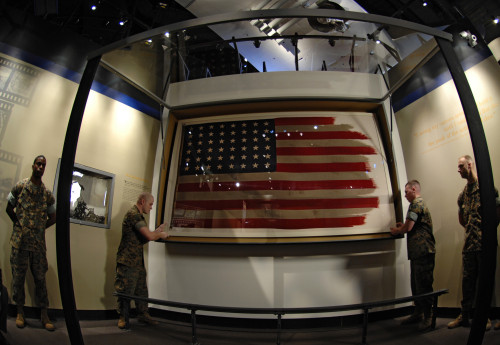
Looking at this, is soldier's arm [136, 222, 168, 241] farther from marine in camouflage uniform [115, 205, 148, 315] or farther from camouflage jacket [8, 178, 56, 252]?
camouflage jacket [8, 178, 56, 252]

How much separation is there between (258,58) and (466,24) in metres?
2.12

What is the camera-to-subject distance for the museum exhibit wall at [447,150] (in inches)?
92.3

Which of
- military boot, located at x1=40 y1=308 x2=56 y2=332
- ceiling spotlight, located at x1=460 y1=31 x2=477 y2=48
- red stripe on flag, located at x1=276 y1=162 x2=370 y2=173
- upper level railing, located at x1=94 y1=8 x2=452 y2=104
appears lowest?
military boot, located at x1=40 y1=308 x2=56 y2=332

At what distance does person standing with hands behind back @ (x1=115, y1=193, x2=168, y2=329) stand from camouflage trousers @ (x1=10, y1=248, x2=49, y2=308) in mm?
560

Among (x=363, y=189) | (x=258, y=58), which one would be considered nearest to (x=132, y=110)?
(x=258, y=58)

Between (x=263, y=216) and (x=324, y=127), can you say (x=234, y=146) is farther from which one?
(x=324, y=127)

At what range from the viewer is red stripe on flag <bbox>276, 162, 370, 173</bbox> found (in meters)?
3.02

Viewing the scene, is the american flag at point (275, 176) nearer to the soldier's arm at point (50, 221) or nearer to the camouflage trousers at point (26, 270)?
the soldier's arm at point (50, 221)

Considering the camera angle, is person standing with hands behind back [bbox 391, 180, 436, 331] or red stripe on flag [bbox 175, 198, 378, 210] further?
red stripe on flag [bbox 175, 198, 378, 210]

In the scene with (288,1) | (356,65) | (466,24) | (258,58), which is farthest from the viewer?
(288,1)

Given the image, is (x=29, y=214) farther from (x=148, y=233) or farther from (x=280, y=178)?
(x=280, y=178)

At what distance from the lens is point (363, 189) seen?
2.96 m

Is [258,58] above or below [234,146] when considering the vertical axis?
above

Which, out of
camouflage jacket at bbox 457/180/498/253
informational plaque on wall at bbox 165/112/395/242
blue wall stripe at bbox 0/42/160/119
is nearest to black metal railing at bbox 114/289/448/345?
camouflage jacket at bbox 457/180/498/253
